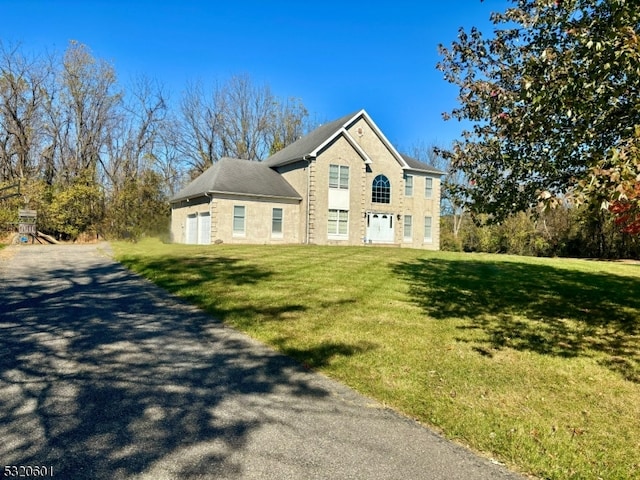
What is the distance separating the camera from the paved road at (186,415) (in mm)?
2762

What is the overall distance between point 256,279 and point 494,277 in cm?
660

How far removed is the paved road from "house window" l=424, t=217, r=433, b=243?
2643cm

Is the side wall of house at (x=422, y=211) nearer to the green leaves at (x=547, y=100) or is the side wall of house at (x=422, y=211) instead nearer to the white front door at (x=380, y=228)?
the white front door at (x=380, y=228)

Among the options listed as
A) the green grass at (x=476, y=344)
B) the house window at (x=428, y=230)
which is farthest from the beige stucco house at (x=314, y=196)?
the green grass at (x=476, y=344)

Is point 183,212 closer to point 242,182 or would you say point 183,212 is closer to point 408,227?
point 242,182

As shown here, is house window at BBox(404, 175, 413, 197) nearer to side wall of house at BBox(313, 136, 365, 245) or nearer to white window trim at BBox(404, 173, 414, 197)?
white window trim at BBox(404, 173, 414, 197)

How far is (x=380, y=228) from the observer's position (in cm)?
2781

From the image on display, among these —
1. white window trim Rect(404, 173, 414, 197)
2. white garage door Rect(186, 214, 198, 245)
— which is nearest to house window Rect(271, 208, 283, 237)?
white garage door Rect(186, 214, 198, 245)

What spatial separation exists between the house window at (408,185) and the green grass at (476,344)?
1819 cm

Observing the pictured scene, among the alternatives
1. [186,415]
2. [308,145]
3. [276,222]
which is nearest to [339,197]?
[308,145]

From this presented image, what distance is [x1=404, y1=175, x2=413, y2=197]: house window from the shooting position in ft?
97.8

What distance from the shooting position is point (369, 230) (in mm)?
27359

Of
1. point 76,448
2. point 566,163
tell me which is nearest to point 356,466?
point 76,448

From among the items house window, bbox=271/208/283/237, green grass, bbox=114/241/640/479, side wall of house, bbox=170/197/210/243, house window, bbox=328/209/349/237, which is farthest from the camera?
house window, bbox=328/209/349/237
